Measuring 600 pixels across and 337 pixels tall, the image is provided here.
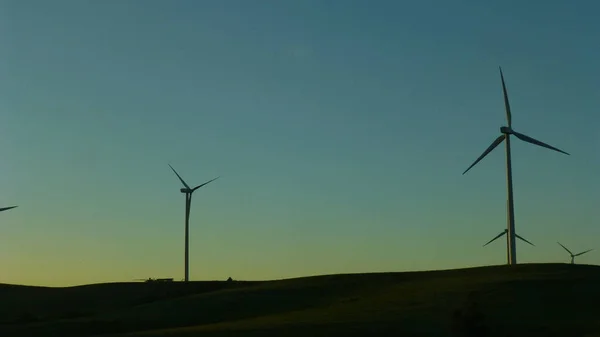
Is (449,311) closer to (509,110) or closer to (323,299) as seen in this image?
(323,299)

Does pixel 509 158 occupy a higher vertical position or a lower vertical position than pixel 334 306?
higher

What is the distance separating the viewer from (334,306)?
85.8 metres

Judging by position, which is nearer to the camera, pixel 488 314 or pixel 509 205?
pixel 488 314

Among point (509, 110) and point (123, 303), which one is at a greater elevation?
point (509, 110)

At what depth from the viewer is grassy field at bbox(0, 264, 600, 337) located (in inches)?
2719

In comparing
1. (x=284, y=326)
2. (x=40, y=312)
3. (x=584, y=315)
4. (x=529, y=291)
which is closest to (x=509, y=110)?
(x=529, y=291)

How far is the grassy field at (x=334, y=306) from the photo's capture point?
69.1m

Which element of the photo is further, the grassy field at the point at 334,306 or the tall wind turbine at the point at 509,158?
the tall wind turbine at the point at 509,158

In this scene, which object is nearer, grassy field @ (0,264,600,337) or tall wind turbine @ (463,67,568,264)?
grassy field @ (0,264,600,337)

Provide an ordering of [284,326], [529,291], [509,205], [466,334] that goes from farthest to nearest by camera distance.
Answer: [509,205], [529,291], [284,326], [466,334]

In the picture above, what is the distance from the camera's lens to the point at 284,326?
234 ft

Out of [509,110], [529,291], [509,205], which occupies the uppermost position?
[509,110]

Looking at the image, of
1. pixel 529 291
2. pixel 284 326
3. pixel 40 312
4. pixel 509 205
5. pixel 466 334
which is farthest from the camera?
pixel 40 312

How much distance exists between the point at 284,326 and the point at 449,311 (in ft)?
41.9
